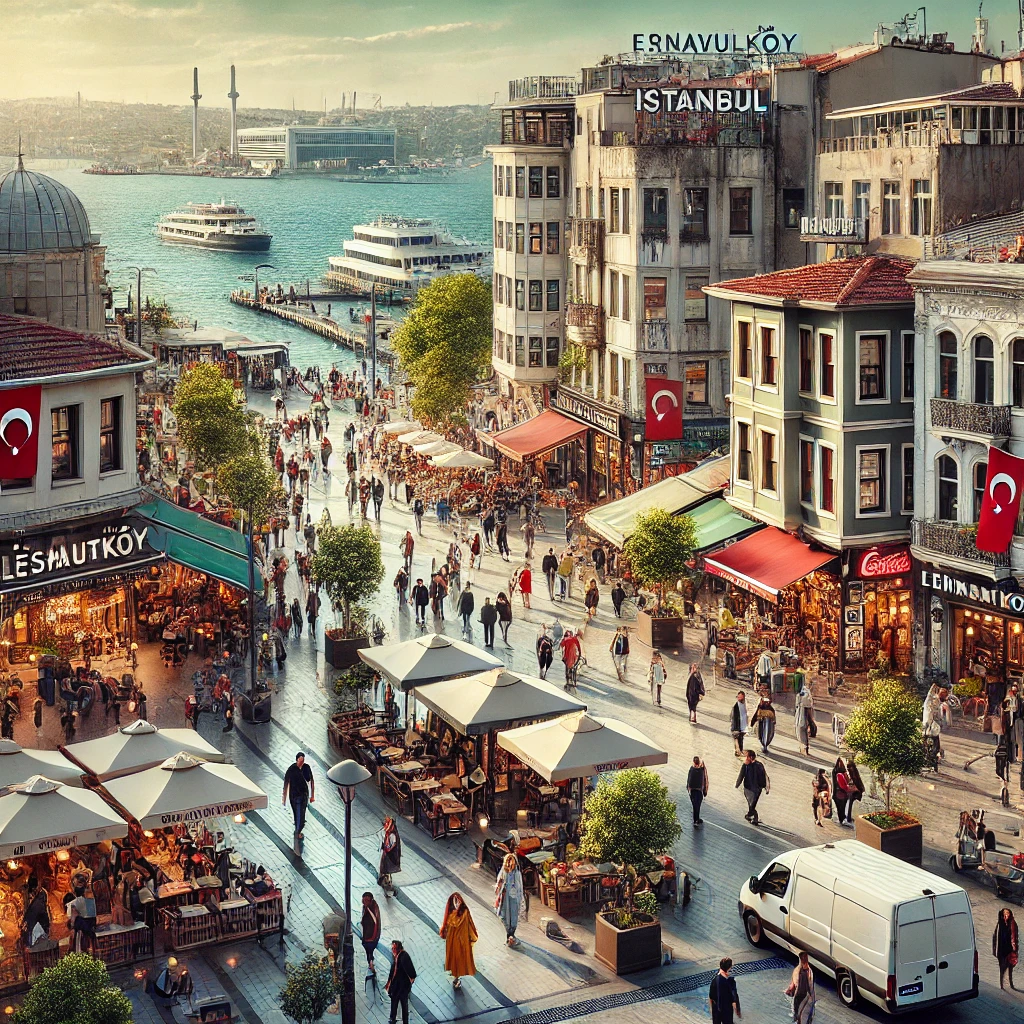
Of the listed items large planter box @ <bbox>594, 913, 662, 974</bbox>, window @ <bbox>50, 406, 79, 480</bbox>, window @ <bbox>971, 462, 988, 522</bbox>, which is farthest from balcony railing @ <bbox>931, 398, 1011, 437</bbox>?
window @ <bbox>50, 406, 79, 480</bbox>

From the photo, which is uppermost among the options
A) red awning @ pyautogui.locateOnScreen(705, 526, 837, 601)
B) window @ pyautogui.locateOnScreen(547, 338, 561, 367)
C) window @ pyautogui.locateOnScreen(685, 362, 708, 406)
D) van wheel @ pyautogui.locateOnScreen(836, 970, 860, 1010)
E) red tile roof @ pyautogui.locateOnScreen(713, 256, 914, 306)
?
red tile roof @ pyautogui.locateOnScreen(713, 256, 914, 306)

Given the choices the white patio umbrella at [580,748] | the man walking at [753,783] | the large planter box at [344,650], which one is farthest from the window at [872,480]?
the white patio umbrella at [580,748]

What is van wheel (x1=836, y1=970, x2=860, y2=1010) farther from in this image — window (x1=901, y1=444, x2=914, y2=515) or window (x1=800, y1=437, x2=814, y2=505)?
window (x1=800, y1=437, x2=814, y2=505)

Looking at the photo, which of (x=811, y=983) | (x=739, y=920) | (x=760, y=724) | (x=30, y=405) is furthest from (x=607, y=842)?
(x=30, y=405)

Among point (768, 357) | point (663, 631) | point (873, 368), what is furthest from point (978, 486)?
point (663, 631)

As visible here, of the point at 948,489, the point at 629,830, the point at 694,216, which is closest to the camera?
the point at 629,830

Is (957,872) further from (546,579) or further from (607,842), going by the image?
(546,579)

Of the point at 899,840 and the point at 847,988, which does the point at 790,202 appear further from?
the point at 847,988

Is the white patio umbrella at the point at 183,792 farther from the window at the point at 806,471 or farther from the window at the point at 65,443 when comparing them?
the window at the point at 806,471
